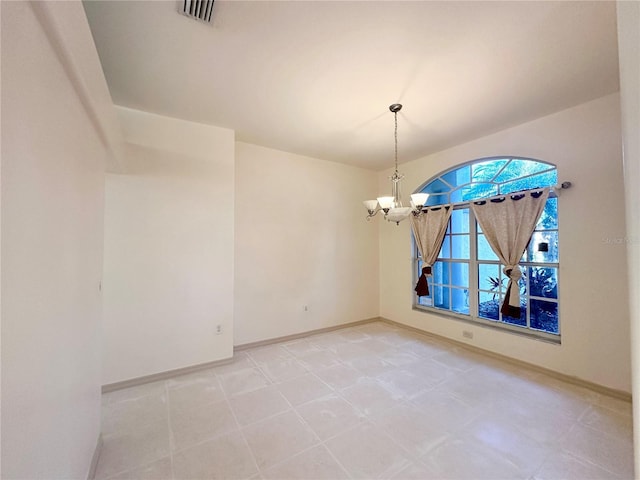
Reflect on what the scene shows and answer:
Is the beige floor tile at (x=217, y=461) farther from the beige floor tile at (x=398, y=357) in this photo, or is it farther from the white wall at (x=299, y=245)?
the beige floor tile at (x=398, y=357)

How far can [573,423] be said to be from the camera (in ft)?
7.20

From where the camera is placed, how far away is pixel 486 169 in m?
3.74

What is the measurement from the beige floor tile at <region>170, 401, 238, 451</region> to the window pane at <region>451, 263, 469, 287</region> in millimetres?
3539

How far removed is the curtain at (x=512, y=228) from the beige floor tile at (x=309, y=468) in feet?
8.96

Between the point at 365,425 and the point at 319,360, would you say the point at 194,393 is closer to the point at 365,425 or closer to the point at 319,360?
the point at 319,360

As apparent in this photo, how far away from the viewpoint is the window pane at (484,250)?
145 inches

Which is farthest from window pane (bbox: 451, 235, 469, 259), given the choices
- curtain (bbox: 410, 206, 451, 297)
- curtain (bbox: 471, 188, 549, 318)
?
curtain (bbox: 471, 188, 549, 318)

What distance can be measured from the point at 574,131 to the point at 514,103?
77 cm

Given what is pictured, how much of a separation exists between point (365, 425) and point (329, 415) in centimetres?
32

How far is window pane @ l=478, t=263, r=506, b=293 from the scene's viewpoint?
3573 millimetres

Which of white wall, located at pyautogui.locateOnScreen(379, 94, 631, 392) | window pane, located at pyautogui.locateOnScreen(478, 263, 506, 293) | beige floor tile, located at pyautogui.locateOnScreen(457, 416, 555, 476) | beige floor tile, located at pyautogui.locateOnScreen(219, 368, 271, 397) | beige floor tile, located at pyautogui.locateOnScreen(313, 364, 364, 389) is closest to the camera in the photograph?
beige floor tile, located at pyautogui.locateOnScreen(457, 416, 555, 476)

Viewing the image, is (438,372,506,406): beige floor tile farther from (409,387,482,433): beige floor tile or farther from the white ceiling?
the white ceiling

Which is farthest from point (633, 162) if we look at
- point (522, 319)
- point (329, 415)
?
point (522, 319)

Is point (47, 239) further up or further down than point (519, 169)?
further down
